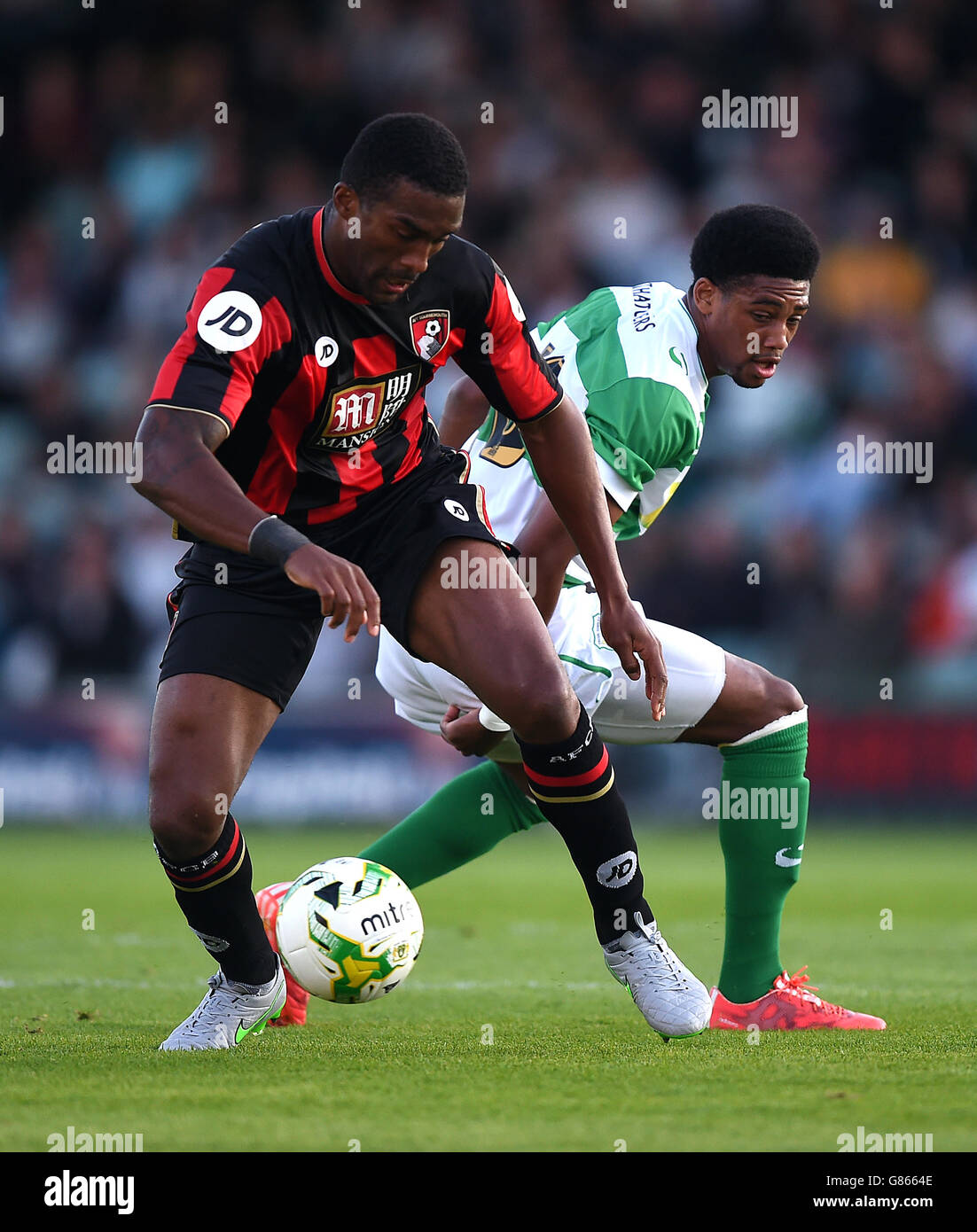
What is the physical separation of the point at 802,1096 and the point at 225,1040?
1.56 metres

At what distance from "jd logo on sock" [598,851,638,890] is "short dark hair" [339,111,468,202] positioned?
1722 mm

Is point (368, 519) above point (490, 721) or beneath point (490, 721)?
above

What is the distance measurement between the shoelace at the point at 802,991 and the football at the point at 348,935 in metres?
1.09

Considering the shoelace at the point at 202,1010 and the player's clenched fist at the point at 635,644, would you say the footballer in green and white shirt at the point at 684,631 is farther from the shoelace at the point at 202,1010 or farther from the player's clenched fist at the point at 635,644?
the shoelace at the point at 202,1010

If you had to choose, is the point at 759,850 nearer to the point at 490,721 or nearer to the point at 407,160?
the point at 490,721

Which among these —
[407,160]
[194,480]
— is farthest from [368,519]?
[407,160]

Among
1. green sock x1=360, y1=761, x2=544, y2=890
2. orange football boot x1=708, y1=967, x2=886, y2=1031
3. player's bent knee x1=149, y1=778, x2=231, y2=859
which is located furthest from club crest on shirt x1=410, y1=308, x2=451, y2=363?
orange football boot x1=708, y1=967, x2=886, y2=1031

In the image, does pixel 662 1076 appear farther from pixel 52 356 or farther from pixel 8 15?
pixel 8 15

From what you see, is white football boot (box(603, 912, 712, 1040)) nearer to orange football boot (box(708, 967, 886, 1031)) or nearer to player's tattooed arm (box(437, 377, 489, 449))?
orange football boot (box(708, 967, 886, 1031))

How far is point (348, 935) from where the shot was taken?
14.2 ft

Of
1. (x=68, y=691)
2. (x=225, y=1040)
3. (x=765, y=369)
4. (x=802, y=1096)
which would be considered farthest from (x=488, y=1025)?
(x=68, y=691)

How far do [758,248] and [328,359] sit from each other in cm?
147

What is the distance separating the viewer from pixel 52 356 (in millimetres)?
15180

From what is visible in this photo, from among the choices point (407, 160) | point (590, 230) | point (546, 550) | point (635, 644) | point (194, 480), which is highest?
point (590, 230)
